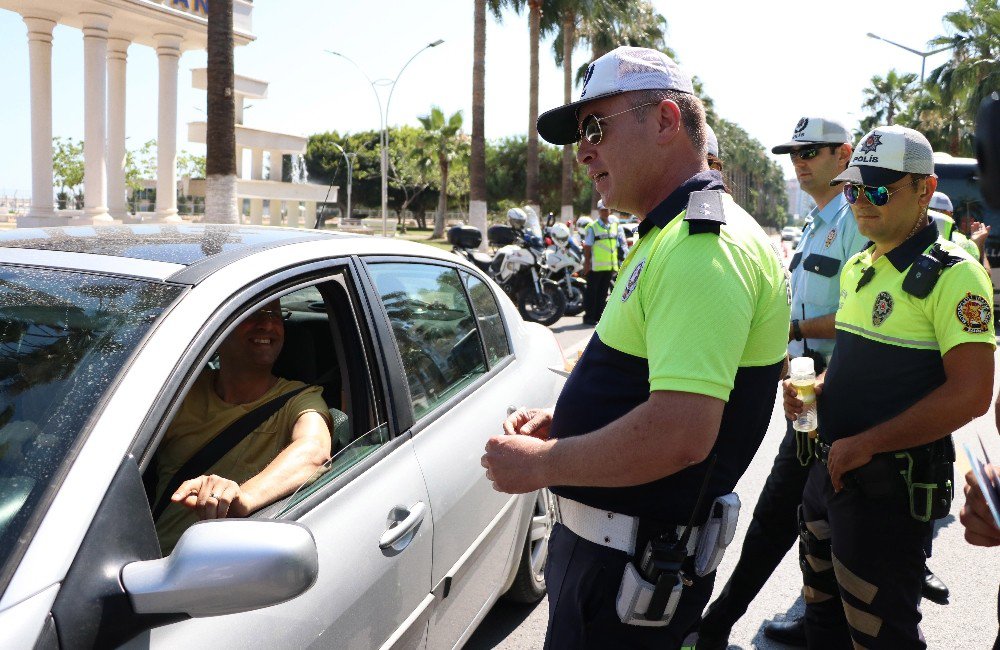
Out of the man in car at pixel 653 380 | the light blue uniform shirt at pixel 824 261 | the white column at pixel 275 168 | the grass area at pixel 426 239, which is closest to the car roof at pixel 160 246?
the man in car at pixel 653 380

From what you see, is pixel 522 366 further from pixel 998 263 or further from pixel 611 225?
pixel 998 263

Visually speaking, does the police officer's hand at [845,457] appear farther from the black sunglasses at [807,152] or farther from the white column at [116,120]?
the white column at [116,120]

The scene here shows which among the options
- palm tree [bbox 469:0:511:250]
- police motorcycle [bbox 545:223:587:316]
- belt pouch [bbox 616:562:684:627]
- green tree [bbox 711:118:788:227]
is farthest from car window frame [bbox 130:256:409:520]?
green tree [bbox 711:118:788:227]

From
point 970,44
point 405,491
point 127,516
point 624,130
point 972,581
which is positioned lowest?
point 972,581

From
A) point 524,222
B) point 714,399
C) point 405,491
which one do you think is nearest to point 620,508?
point 714,399

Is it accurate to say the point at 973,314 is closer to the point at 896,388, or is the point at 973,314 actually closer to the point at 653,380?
the point at 896,388

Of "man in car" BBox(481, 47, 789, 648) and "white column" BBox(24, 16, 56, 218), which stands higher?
"white column" BBox(24, 16, 56, 218)

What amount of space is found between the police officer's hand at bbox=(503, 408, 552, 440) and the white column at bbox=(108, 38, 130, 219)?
2740 centimetres

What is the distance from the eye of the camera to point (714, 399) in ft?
5.16

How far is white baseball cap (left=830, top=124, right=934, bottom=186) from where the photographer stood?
8.73 ft

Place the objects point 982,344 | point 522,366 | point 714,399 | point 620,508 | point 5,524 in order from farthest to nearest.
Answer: point 522,366
point 982,344
point 620,508
point 714,399
point 5,524

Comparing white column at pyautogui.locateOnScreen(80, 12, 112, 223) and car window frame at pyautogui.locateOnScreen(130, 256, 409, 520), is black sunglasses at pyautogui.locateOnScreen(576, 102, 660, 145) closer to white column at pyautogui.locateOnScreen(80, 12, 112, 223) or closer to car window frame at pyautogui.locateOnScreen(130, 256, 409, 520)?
car window frame at pyautogui.locateOnScreen(130, 256, 409, 520)

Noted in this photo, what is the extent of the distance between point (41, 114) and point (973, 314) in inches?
1016

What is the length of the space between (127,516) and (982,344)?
2.21m
